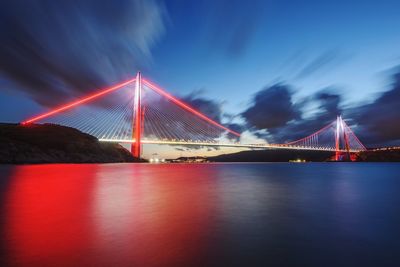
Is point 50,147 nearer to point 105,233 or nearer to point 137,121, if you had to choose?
point 137,121

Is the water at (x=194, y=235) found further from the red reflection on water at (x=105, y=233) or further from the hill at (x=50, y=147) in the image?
the hill at (x=50, y=147)

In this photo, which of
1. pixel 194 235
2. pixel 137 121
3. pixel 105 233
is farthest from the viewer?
pixel 137 121

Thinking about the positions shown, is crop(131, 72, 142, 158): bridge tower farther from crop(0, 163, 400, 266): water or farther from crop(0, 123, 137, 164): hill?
crop(0, 163, 400, 266): water

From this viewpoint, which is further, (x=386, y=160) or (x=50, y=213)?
(x=386, y=160)

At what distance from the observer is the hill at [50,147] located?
60250 mm

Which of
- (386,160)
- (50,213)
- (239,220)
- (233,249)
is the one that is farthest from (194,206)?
(386,160)

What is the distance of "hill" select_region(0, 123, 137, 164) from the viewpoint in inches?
2372

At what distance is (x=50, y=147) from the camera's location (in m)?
70.3

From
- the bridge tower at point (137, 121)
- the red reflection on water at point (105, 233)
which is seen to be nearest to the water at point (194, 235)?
the red reflection on water at point (105, 233)

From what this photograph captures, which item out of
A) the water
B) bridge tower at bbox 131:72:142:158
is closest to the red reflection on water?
the water

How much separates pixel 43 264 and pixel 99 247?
1.27m

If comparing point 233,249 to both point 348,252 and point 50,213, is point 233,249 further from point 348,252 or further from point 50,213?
point 50,213

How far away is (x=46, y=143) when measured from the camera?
2825 inches

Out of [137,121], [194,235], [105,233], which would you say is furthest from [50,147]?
[194,235]
